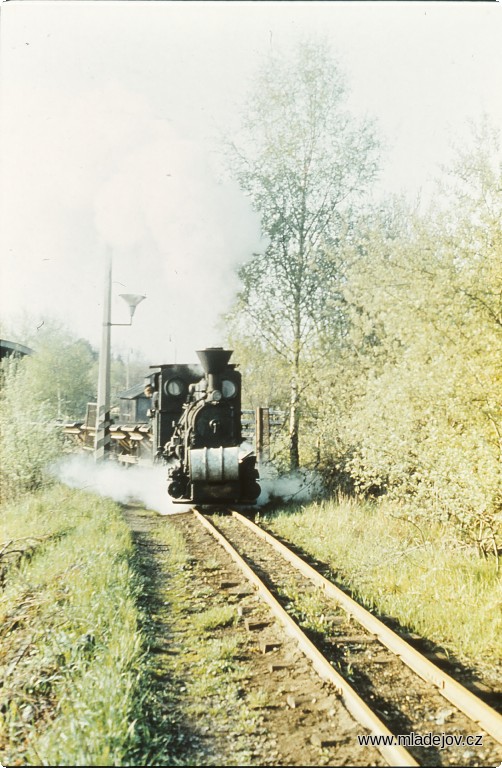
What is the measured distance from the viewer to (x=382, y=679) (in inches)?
164

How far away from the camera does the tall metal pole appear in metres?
14.4

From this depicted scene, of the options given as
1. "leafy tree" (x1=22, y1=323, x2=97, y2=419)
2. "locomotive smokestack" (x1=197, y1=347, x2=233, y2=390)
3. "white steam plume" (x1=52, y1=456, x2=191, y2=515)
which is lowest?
"white steam plume" (x1=52, y1=456, x2=191, y2=515)

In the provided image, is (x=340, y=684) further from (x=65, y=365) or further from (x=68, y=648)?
(x=65, y=365)

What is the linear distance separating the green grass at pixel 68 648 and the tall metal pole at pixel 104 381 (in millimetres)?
6448

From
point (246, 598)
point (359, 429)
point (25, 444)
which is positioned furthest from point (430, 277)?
point (25, 444)

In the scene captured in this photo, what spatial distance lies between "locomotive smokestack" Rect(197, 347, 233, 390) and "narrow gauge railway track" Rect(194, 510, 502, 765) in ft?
17.3

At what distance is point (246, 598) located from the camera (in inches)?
234

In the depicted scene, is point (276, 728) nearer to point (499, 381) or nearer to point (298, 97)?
point (499, 381)

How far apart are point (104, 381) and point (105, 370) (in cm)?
26

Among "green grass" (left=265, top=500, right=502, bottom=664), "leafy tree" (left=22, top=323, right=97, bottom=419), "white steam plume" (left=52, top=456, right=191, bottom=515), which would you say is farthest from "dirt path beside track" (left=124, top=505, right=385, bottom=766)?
"leafy tree" (left=22, top=323, right=97, bottom=419)

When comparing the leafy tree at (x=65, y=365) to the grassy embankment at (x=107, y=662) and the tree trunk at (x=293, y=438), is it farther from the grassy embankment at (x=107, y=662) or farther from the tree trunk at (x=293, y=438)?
the grassy embankment at (x=107, y=662)

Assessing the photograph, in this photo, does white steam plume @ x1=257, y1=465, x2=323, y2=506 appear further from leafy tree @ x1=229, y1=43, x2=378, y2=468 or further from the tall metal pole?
the tall metal pole

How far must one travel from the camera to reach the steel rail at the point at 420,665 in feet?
11.3

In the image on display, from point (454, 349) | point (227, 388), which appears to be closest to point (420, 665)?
point (454, 349)
